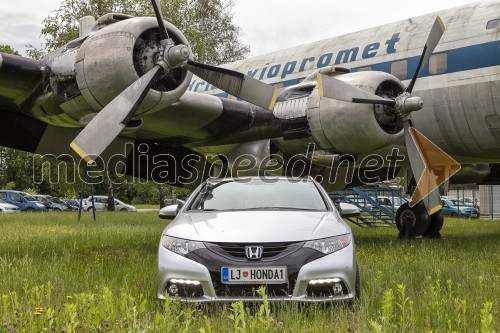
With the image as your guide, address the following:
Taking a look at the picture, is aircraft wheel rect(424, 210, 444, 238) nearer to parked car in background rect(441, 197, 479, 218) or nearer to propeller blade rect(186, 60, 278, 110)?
propeller blade rect(186, 60, 278, 110)

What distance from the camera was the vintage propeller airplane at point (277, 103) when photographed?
7.95 meters

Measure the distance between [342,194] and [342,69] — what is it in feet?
50.2

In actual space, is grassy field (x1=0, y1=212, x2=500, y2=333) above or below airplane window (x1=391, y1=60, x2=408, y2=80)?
below

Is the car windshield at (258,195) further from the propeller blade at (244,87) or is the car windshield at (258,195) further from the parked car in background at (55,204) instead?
the parked car in background at (55,204)

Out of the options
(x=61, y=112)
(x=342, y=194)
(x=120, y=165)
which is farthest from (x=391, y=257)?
(x=342, y=194)

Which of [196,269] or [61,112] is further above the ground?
[61,112]

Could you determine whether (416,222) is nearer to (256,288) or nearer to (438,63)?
(438,63)

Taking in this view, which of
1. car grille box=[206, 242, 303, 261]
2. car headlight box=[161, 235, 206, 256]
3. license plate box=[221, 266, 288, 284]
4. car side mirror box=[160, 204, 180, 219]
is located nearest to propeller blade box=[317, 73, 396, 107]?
car side mirror box=[160, 204, 180, 219]

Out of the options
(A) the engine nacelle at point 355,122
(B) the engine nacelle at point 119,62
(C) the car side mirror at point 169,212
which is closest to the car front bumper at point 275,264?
(C) the car side mirror at point 169,212

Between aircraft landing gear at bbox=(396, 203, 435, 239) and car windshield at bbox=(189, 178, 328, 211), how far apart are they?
738 centimetres

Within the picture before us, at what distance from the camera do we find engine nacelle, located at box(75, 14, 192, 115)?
7.74m

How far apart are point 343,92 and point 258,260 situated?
4820 mm

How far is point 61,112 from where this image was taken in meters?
8.51

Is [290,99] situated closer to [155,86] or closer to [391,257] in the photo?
[155,86]
